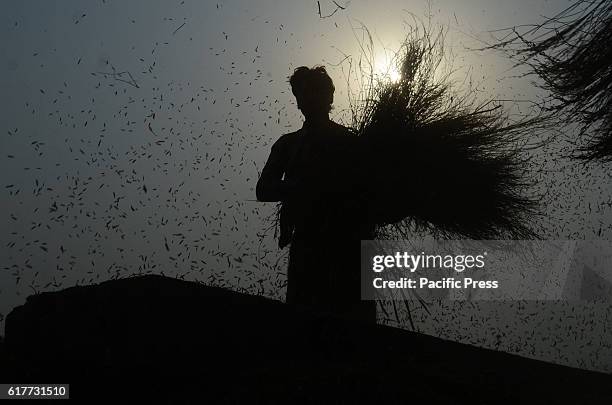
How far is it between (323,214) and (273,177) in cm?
36

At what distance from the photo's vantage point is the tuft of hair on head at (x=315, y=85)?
281 cm

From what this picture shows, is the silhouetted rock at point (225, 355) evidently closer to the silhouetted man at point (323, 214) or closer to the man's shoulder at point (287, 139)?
the silhouetted man at point (323, 214)

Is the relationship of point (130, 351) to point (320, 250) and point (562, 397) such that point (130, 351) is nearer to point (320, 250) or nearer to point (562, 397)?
point (320, 250)

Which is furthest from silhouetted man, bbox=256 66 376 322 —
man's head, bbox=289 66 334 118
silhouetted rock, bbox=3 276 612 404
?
silhouetted rock, bbox=3 276 612 404

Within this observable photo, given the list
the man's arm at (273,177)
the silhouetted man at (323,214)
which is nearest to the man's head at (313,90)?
the silhouetted man at (323,214)

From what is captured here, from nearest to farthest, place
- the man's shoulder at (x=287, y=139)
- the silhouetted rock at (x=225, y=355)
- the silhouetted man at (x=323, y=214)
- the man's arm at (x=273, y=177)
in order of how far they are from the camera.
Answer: the silhouetted rock at (x=225, y=355), the silhouetted man at (x=323, y=214), the man's arm at (x=273, y=177), the man's shoulder at (x=287, y=139)

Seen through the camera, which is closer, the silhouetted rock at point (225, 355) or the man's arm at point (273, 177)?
the silhouetted rock at point (225, 355)

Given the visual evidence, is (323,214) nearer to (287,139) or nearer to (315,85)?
(287,139)

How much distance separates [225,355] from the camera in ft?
6.57

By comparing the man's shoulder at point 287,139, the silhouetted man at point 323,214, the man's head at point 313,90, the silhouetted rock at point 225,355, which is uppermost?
the man's head at point 313,90

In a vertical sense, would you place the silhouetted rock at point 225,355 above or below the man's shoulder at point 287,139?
below

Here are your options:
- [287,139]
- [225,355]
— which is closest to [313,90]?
[287,139]

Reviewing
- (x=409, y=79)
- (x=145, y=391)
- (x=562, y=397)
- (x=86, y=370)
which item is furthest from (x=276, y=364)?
(x=409, y=79)

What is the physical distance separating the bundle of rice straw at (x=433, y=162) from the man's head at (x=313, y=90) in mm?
157
